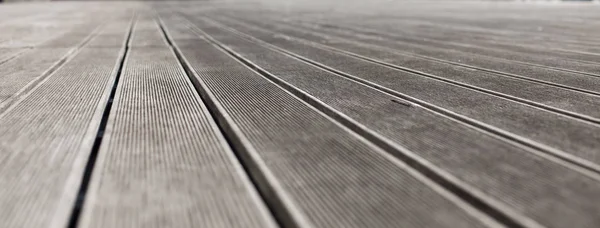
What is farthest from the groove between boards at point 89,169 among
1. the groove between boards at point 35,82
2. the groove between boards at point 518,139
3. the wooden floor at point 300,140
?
the groove between boards at point 518,139

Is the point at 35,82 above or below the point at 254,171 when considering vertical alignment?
below

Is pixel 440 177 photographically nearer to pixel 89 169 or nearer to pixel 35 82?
pixel 89 169

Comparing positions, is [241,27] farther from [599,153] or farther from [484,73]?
[599,153]

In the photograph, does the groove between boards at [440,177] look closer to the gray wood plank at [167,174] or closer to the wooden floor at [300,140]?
the wooden floor at [300,140]

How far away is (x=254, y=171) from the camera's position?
→ 2754mm

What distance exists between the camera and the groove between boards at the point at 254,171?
7.31 ft

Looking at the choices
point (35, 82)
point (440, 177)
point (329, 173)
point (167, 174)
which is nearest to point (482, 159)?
point (440, 177)

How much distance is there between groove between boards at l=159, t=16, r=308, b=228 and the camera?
7.31 feet

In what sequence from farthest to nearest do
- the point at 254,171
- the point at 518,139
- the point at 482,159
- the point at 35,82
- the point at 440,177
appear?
the point at 35,82, the point at 518,139, the point at 482,159, the point at 254,171, the point at 440,177

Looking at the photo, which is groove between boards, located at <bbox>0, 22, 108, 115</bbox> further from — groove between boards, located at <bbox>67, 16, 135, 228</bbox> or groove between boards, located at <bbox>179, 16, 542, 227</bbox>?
groove between boards, located at <bbox>179, 16, 542, 227</bbox>

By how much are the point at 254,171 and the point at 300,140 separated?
0.56 meters

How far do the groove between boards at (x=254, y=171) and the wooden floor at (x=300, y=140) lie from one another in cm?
1

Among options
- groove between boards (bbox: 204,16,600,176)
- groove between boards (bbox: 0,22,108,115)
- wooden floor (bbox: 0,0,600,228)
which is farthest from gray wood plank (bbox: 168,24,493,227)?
groove between boards (bbox: 0,22,108,115)

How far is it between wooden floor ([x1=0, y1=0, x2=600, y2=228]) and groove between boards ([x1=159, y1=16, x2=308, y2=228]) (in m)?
0.01
